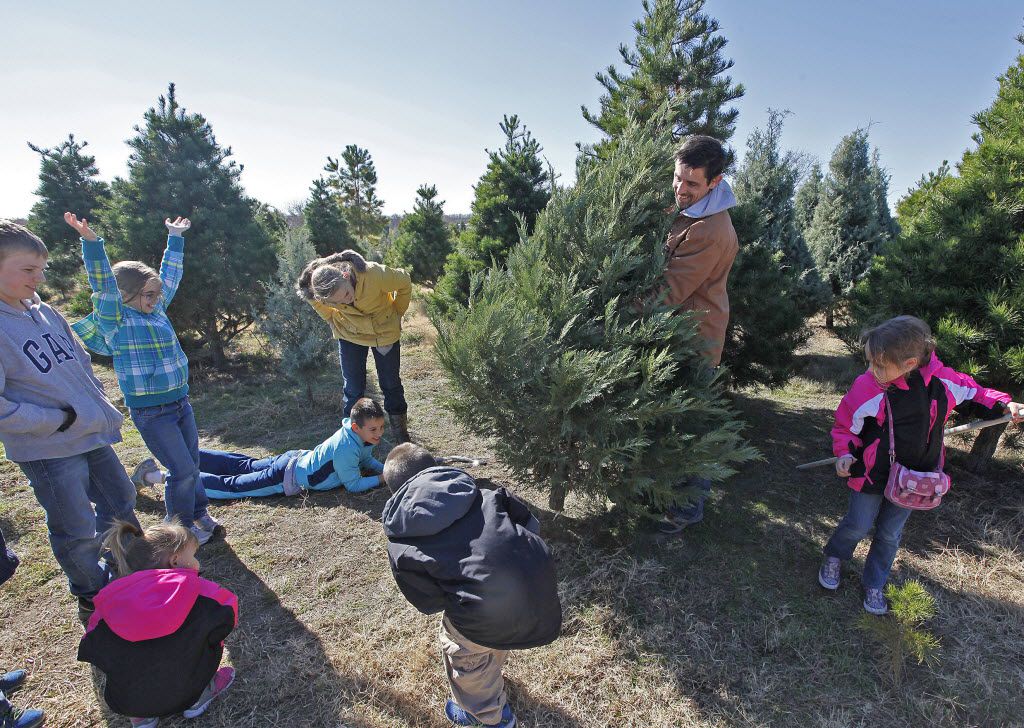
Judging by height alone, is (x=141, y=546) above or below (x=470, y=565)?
below

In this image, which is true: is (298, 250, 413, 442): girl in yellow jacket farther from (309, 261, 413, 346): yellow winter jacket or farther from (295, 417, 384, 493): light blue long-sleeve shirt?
(295, 417, 384, 493): light blue long-sleeve shirt

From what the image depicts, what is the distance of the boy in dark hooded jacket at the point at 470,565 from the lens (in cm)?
181

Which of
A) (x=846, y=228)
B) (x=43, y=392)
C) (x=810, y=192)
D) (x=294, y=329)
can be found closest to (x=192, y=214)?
(x=294, y=329)

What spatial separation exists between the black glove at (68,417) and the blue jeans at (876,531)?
4.06m

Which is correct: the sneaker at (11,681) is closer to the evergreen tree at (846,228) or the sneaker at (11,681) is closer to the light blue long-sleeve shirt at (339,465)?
the light blue long-sleeve shirt at (339,465)

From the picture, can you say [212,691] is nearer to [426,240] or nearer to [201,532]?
[201,532]

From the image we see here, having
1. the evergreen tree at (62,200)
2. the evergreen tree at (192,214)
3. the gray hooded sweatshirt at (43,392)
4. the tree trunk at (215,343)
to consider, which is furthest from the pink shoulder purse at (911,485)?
the evergreen tree at (62,200)

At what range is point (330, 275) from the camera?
3852 millimetres

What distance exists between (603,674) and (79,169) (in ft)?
71.1

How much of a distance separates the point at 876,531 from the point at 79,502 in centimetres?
420

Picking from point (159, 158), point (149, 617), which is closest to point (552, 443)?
point (149, 617)

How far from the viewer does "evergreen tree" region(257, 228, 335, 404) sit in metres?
6.51

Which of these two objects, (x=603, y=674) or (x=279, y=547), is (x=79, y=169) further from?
(x=603, y=674)

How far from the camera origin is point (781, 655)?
2.50 metres
